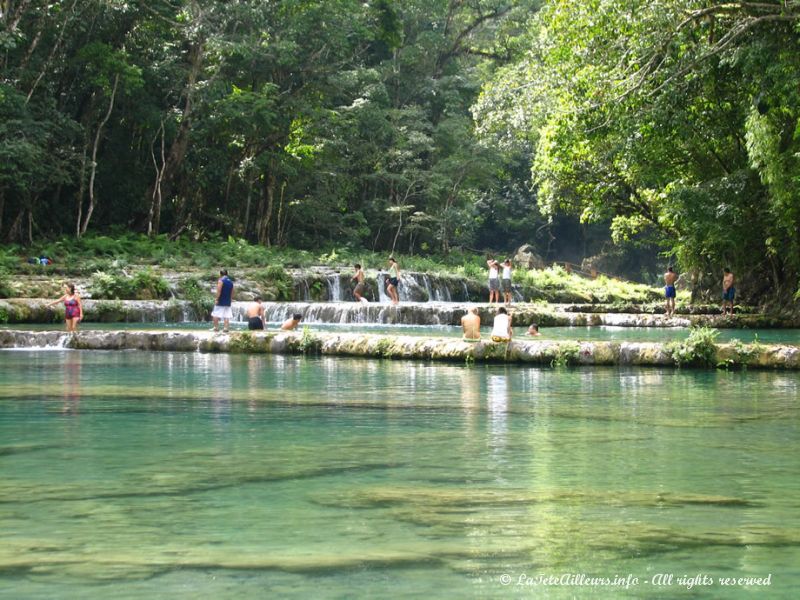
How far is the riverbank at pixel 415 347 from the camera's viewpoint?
16.9 metres

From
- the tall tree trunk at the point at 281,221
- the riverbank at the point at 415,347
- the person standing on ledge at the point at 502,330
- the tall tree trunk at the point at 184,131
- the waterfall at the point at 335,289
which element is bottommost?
the riverbank at the point at 415,347

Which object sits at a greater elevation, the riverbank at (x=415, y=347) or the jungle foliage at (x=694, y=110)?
the jungle foliage at (x=694, y=110)

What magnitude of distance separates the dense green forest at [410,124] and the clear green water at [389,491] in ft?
39.9

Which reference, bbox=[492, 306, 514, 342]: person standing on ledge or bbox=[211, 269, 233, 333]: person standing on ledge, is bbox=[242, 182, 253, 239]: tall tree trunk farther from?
bbox=[492, 306, 514, 342]: person standing on ledge

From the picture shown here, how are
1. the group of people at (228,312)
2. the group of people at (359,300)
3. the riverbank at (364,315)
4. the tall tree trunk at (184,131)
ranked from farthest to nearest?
the tall tree trunk at (184,131) → the riverbank at (364,315) → the group of people at (228,312) → the group of people at (359,300)

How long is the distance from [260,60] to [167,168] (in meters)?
6.09

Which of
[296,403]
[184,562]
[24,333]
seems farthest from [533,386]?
[24,333]

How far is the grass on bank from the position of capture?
31.3m

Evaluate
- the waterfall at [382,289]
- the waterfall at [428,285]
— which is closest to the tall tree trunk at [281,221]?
the waterfall at [428,285]

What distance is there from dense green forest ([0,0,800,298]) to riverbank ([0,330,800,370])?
7417mm

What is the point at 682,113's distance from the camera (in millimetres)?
24219

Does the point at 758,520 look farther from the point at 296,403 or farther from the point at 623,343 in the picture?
the point at 623,343

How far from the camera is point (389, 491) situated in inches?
274

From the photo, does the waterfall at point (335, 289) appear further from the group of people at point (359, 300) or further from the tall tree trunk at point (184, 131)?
the tall tree trunk at point (184, 131)
